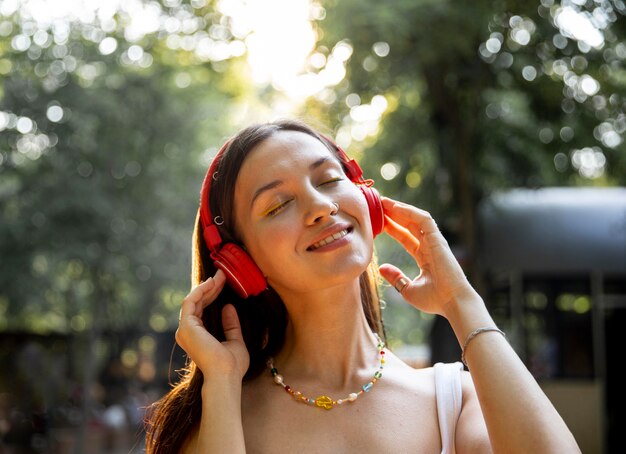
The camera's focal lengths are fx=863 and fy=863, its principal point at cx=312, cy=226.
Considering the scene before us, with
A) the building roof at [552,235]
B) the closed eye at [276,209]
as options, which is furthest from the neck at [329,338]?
the building roof at [552,235]

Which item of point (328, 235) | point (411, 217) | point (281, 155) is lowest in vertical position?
point (411, 217)

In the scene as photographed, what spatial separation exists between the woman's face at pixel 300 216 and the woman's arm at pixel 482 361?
0.19 meters

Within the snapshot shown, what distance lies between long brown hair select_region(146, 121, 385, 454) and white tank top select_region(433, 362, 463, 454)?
293mm

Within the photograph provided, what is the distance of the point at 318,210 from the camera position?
2.23 meters

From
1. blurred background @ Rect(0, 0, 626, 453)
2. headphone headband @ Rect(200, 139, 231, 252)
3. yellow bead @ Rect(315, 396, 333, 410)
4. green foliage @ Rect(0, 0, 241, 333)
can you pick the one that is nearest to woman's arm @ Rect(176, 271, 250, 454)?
headphone headband @ Rect(200, 139, 231, 252)

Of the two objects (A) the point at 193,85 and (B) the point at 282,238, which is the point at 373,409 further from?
(A) the point at 193,85

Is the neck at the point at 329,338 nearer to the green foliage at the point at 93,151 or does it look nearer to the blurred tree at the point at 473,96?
the blurred tree at the point at 473,96

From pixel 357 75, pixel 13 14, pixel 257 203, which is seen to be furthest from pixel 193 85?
pixel 257 203

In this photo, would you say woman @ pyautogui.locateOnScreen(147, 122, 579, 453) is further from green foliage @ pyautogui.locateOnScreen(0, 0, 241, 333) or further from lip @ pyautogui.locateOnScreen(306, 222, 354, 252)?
green foliage @ pyautogui.locateOnScreen(0, 0, 241, 333)

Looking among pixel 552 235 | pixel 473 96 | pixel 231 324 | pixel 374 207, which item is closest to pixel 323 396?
pixel 231 324

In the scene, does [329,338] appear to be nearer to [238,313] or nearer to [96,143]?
[238,313]

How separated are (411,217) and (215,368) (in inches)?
27.6

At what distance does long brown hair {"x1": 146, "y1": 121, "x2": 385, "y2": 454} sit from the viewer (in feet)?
7.52

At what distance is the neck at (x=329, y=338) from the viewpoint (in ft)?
7.82
